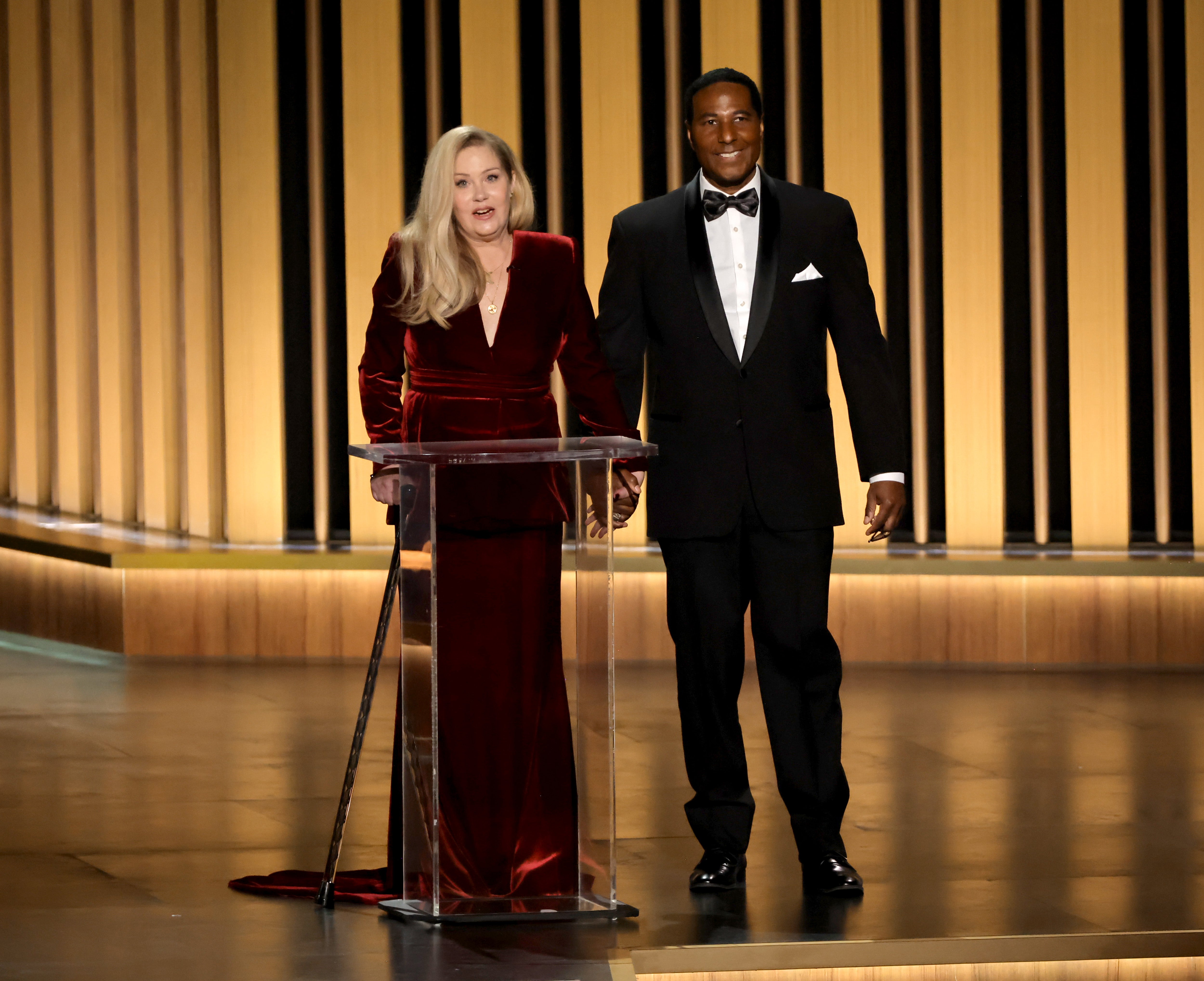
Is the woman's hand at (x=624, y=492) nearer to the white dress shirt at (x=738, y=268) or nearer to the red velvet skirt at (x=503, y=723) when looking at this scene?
the red velvet skirt at (x=503, y=723)

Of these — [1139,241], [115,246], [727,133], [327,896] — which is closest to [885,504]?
[727,133]

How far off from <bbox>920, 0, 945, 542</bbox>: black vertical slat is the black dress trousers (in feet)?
10.7

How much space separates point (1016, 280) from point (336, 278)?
251 cm

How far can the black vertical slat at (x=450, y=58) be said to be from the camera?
22.5 feet

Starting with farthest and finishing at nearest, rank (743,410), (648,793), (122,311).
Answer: (122,311) < (648,793) < (743,410)

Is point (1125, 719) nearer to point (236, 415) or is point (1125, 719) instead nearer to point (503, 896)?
point (503, 896)

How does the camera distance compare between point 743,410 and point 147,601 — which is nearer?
point 743,410

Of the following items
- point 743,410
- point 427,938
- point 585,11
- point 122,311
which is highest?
point 585,11

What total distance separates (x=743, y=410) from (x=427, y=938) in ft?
3.56

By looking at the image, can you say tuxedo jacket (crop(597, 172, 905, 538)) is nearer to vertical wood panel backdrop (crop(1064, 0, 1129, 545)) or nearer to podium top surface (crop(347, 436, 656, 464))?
podium top surface (crop(347, 436, 656, 464))

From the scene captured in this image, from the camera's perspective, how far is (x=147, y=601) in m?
6.57

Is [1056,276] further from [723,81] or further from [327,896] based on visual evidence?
[327,896]

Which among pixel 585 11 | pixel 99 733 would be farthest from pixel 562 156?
pixel 99 733

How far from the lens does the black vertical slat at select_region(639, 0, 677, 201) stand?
6.72 m
